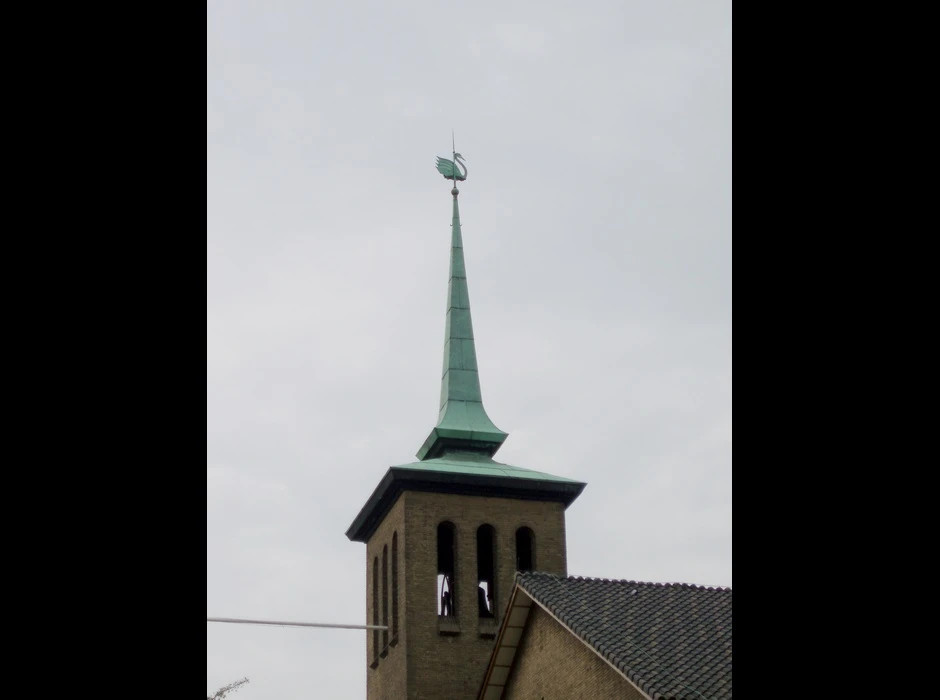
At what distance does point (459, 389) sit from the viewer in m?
41.2

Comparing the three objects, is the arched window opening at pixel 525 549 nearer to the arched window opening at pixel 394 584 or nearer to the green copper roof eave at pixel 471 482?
the green copper roof eave at pixel 471 482

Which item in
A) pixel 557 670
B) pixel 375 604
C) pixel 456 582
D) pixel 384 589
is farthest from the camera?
pixel 375 604

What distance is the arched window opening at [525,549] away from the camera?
37.6 meters

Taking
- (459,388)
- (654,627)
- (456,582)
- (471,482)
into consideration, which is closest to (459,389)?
(459,388)

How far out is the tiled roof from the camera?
72.9 ft

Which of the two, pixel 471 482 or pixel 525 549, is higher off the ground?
pixel 471 482

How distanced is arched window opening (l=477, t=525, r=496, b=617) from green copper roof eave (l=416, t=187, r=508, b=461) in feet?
9.16

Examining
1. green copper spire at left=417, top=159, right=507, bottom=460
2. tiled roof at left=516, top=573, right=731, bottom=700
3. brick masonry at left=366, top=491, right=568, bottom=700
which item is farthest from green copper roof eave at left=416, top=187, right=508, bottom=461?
tiled roof at left=516, top=573, right=731, bottom=700

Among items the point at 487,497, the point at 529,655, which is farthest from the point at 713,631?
the point at 487,497

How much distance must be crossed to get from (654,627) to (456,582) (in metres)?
12.3

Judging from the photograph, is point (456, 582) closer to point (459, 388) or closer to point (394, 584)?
point (394, 584)

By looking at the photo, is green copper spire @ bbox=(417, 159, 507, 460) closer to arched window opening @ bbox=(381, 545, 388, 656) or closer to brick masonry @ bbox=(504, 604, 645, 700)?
arched window opening @ bbox=(381, 545, 388, 656)

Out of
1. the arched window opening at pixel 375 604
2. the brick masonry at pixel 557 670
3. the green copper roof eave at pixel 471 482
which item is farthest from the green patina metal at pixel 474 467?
the brick masonry at pixel 557 670
